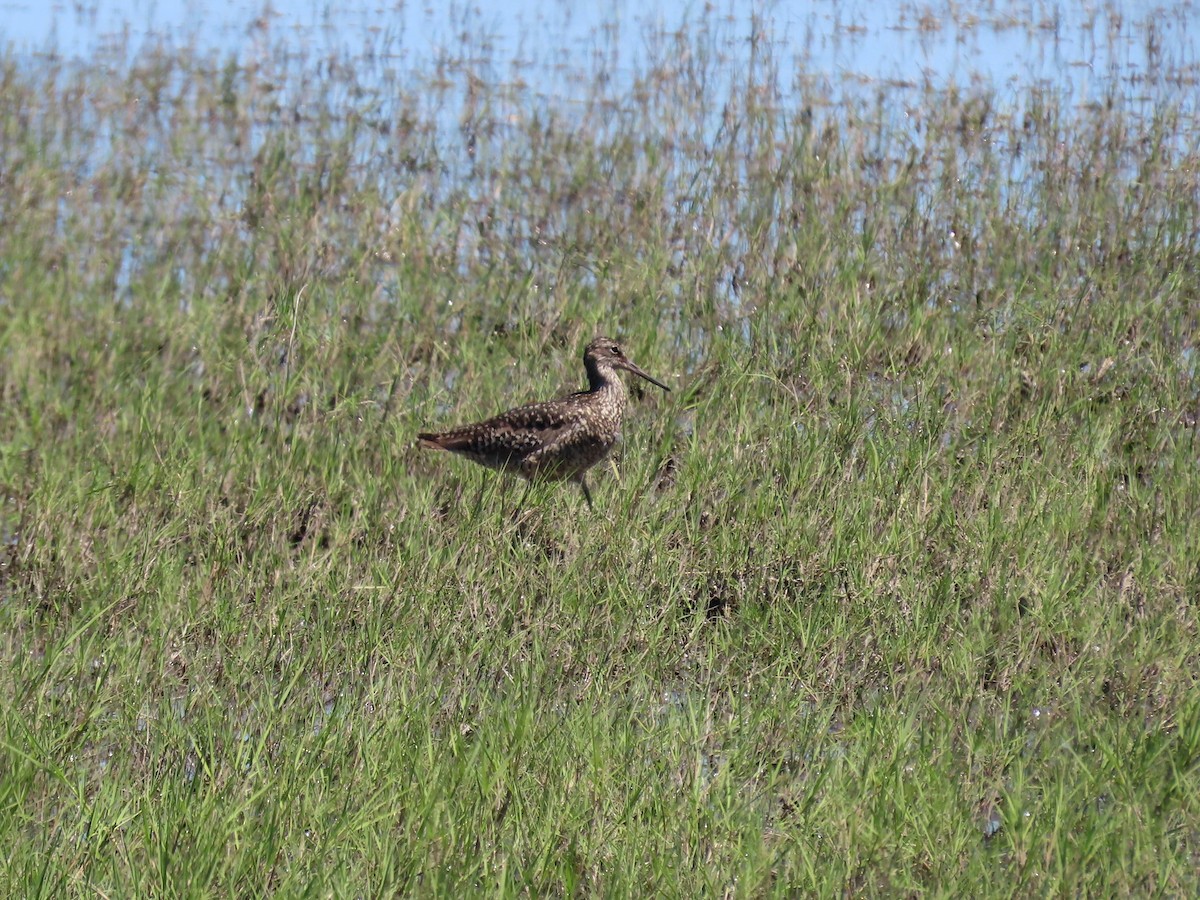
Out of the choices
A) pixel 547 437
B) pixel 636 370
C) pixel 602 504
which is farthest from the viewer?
pixel 636 370

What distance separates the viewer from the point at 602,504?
263 inches

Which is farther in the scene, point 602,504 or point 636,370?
point 636,370

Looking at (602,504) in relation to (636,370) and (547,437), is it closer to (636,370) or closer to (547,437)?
(547,437)

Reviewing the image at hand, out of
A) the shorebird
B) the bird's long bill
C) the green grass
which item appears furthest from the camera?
the bird's long bill

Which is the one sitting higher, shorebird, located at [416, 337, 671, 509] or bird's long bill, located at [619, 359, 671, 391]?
bird's long bill, located at [619, 359, 671, 391]

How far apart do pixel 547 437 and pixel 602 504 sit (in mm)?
374

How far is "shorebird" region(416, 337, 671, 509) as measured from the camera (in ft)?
22.3

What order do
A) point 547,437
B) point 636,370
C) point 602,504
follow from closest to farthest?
1. point 602,504
2. point 547,437
3. point 636,370

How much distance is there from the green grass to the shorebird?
15 cm

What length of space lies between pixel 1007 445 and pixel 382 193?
4.38 meters

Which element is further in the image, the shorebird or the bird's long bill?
the bird's long bill

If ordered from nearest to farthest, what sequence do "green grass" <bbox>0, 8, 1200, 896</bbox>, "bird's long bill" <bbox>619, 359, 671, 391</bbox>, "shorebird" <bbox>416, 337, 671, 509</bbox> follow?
"green grass" <bbox>0, 8, 1200, 896</bbox> → "shorebird" <bbox>416, 337, 671, 509</bbox> → "bird's long bill" <bbox>619, 359, 671, 391</bbox>

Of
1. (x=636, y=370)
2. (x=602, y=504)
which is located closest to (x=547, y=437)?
(x=602, y=504)

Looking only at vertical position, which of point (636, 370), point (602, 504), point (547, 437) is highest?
point (636, 370)
